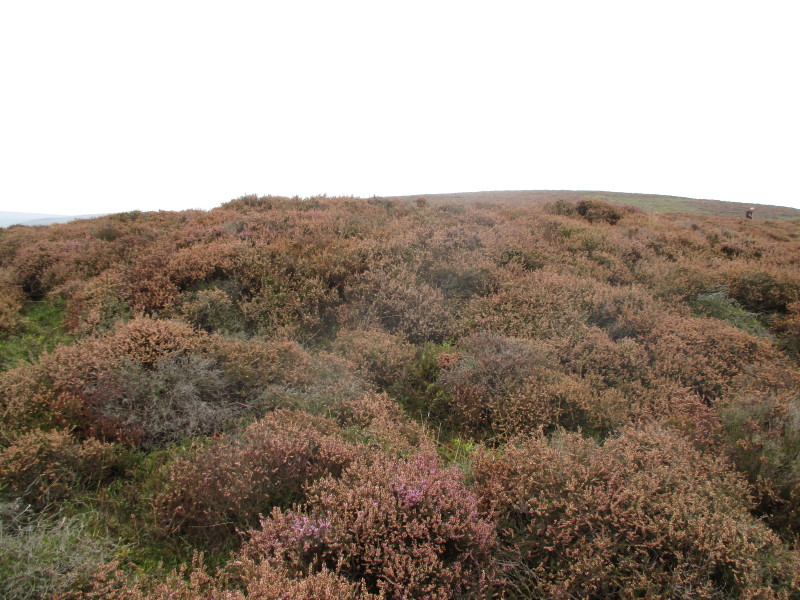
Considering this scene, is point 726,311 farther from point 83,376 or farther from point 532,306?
point 83,376

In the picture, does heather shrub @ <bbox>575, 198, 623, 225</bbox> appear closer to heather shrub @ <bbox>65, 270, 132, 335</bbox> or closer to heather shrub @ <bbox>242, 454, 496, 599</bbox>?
heather shrub @ <bbox>242, 454, 496, 599</bbox>

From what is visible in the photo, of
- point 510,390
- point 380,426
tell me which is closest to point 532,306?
point 510,390

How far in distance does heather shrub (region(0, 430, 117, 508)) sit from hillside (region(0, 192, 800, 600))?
0.07 ft

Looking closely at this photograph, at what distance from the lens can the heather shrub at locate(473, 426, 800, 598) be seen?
265 cm

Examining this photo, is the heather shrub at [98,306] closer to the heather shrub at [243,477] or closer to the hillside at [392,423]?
the hillside at [392,423]

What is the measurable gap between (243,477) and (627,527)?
3001mm

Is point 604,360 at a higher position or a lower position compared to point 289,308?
lower

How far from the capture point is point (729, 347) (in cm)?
608

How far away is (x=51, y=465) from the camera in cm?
352

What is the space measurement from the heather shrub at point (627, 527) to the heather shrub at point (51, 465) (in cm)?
356

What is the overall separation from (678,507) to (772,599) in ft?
2.07

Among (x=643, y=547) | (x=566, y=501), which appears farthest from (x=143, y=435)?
(x=643, y=547)

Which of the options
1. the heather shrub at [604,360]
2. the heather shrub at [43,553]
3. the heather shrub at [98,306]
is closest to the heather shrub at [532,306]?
the heather shrub at [604,360]

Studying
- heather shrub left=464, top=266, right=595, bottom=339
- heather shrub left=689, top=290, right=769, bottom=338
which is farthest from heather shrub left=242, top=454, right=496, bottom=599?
heather shrub left=689, top=290, right=769, bottom=338
